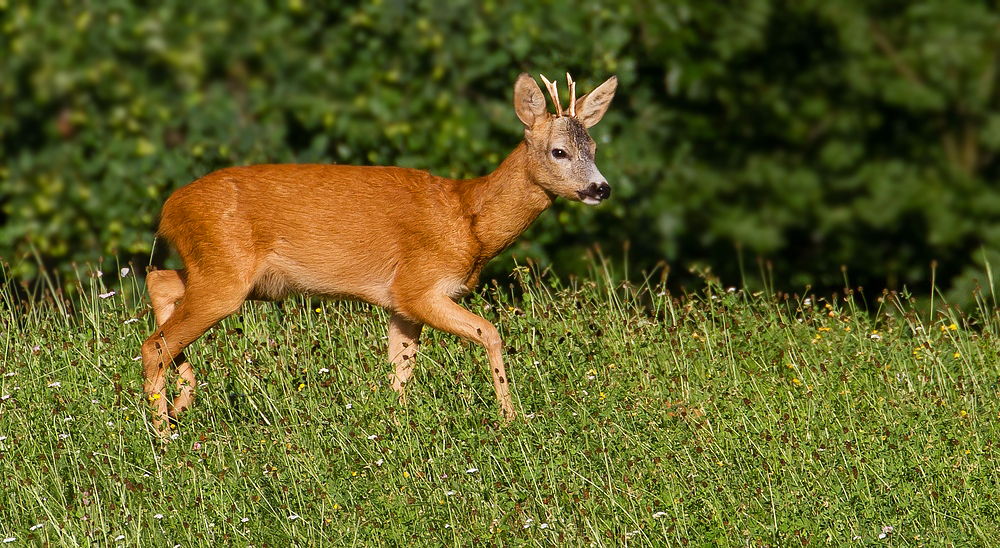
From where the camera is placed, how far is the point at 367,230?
258 inches

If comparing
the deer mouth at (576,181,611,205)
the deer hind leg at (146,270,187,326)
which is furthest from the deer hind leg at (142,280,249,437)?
the deer mouth at (576,181,611,205)

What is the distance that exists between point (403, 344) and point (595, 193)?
3.93 ft

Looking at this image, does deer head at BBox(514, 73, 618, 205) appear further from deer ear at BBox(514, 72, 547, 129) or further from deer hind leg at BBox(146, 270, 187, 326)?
deer hind leg at BBox(146, 270, 187, 326)

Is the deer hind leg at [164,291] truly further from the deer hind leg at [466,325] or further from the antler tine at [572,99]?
the antler tine at [572,99]

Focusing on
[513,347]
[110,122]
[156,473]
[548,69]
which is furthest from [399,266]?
[110,122]

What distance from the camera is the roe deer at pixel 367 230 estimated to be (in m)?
6.38

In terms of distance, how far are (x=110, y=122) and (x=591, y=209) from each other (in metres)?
2.93

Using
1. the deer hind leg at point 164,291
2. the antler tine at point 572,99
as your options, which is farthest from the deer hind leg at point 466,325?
the deer hind leg at point 164,291

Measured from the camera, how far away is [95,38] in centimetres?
907

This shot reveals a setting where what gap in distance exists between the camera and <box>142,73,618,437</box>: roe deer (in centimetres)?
638

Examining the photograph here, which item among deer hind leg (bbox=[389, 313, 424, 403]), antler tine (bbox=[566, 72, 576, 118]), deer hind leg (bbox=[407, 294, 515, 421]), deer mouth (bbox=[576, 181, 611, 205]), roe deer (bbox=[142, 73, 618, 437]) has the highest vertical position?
antler tine (bbox=[566, 72, 576, 118])

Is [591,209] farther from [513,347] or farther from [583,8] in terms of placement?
[513,347]

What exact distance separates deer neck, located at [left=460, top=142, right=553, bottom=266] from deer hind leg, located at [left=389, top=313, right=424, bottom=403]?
1.74 ft

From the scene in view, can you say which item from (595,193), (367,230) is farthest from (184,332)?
(595,193)
